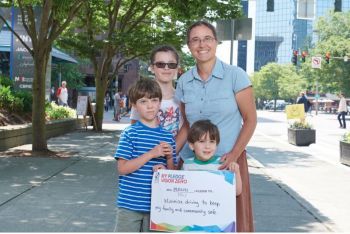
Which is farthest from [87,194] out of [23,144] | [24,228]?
[23,144]

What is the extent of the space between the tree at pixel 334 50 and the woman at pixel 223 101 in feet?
195

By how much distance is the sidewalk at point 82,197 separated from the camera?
6.25 meters

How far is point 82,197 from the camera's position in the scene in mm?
7727

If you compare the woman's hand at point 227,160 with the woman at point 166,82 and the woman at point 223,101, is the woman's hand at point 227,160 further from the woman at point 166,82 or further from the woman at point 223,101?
the woman at point 166,82

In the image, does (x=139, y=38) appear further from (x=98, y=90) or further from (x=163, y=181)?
(x=163, y=181)

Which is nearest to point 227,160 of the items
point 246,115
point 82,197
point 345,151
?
point 246,115

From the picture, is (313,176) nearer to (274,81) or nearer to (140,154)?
(140,154)

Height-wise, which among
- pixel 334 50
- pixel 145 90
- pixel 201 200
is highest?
pixel 334 50

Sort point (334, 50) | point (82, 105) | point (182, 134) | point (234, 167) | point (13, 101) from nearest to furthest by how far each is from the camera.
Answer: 1. point (234, 167)
2. point (182, 134)
3. point (13, 101)
4. point (82, 105)
5. point (334, 50)

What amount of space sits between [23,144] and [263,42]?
185 meters

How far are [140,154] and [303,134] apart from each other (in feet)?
49.2

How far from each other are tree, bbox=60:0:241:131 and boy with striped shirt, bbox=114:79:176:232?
1437 cm

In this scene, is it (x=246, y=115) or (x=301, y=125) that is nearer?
(x=246, y=115)

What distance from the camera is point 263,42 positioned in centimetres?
19462
